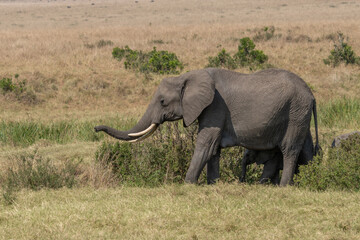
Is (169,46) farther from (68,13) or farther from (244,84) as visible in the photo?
(68,13)

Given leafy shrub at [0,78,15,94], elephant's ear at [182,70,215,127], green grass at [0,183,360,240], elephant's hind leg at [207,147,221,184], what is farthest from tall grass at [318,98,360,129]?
leafy shrub at [0,78,15,94]

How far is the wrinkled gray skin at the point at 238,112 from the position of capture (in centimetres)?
849

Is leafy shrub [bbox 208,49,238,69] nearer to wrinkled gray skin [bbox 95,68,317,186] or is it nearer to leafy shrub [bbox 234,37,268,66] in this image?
leafy shrub [bbox 234,37,268,66]

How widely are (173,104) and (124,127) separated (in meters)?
5.41

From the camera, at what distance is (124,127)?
13.9 metres

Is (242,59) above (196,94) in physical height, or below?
below

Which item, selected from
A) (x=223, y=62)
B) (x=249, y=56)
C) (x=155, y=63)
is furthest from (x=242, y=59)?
(x=155, y=63)

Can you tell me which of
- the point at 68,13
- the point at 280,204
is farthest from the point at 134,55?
the point at 68,13

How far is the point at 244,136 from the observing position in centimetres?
865

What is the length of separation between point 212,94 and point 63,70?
14.5 m

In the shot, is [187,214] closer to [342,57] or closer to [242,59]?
[242,59]

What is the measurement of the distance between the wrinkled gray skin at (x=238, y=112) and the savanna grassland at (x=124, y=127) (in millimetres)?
735

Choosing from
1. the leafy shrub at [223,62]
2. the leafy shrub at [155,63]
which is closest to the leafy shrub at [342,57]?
the leafy shrub at [223,62]

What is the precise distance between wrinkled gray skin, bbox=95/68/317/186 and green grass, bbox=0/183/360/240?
795 millimetres
